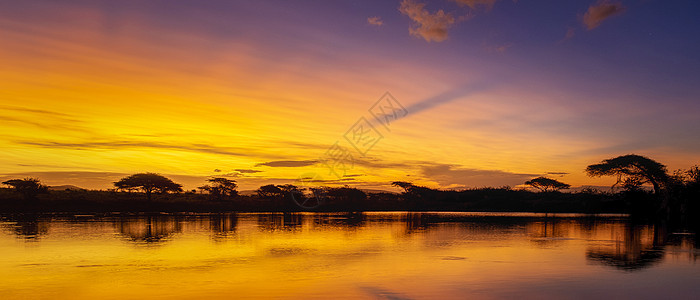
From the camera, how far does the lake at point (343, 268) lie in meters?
14.2

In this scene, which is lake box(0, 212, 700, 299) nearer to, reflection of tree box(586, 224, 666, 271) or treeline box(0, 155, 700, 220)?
reflection of tree box(586, 224, 666, 271)

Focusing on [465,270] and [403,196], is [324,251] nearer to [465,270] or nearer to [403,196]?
[465,270]

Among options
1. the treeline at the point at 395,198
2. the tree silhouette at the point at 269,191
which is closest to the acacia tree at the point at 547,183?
the treeline at the point at 395,198

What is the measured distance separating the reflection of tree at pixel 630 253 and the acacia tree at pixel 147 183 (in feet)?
255

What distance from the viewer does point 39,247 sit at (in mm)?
23953

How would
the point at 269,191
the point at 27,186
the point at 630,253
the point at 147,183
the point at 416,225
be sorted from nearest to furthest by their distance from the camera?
the point at 630,253
the point at 416,225
the point at 27,186
the point at 147,183
the point at 269,191

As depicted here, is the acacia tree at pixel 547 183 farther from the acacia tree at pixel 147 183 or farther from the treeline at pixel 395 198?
the acacia tree at pixel 147 183

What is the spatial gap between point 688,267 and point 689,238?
15.3 m

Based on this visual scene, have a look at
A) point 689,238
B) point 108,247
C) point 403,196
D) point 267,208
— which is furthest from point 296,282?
point 403,196

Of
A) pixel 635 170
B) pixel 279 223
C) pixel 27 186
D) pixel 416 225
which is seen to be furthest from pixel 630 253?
pixel 27 186

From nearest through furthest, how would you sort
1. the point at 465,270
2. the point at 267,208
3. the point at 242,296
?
the point at 242,296, the point at 465,270, the point at 267,208

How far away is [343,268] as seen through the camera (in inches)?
724

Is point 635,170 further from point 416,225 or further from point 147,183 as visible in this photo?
point 147,183

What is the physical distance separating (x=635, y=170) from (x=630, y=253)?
49858 mm
